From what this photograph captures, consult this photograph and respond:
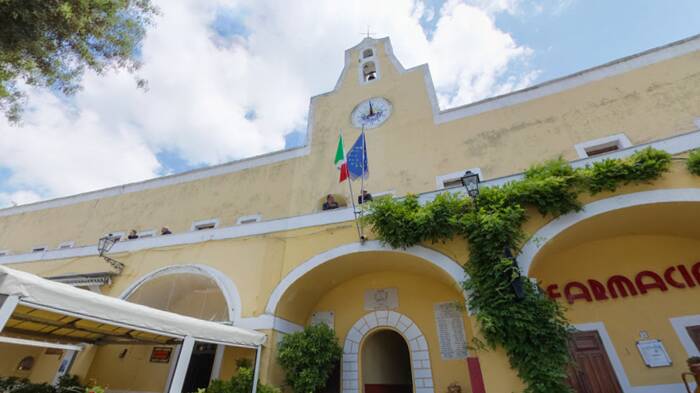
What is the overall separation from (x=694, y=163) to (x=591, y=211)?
64.7 inches

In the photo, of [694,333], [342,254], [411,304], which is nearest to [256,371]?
[342,254]

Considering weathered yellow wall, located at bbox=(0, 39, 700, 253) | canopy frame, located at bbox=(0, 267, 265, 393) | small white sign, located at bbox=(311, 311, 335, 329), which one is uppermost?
weathered yellow wall, located at bbox=(0, 39, 700, 253)

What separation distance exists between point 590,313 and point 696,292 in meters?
1.72

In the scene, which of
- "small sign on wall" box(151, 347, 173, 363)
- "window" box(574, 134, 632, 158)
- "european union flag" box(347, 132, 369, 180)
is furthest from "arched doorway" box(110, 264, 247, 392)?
"window" box(574, 134, 632, 158)

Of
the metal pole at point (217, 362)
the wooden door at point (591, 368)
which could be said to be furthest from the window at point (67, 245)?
the wooden door at point (591, 368)

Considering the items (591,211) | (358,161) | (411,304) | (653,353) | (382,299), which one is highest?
(358,161)

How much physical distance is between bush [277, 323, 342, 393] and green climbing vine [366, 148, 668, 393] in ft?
7.99

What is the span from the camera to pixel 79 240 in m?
12.8

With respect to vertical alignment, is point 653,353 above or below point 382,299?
below

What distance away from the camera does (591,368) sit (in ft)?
18.7

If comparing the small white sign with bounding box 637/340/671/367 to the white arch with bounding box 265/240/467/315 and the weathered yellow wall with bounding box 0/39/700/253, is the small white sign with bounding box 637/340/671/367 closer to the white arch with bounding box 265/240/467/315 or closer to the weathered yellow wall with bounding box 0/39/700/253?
the white arch with bounding box 265/240/467/315

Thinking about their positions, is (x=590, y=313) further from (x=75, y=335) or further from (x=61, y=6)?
(x=61, y=6)

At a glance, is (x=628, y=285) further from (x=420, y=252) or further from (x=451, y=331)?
(x=420, y=252)

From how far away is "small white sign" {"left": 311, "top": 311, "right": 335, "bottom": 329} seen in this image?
757cm
